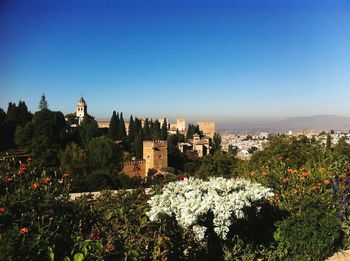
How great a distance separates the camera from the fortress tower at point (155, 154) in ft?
116

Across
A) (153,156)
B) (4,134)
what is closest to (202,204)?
(153,156)

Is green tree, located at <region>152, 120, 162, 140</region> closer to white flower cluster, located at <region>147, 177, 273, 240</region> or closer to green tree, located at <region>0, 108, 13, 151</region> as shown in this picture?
green tree, located at <region>0, 108, 13, 151</region>

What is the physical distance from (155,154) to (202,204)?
1294 inches

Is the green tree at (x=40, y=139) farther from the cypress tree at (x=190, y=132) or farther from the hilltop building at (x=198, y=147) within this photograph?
the cypress tree at (x=190, y=132)

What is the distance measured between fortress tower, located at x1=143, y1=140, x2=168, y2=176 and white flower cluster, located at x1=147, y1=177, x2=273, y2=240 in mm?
32363

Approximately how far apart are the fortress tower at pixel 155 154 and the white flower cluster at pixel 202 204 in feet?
106

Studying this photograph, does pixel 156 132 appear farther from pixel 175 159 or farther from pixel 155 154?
pixel 155 154

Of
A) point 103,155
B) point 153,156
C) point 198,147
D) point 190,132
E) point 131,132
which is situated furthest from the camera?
point 190,132

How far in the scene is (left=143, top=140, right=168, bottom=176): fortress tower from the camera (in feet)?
116

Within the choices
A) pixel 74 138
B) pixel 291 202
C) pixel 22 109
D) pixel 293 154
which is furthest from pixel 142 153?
pixel 291 202

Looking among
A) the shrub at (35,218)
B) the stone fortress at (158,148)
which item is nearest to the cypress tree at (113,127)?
the stone fortress at (158,148)

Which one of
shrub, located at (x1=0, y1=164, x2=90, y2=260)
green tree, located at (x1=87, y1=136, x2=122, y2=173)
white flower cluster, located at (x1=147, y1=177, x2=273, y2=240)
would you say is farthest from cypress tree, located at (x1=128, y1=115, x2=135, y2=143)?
white flower cluster, located at (x1=147, y1=177, x2=273, y2=240)

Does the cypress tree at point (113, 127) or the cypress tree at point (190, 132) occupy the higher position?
the cypress tree at point (113, 127)

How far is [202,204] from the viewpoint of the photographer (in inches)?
101
